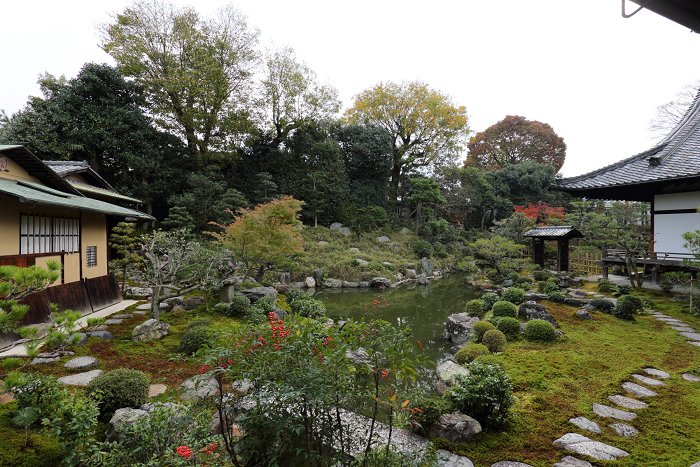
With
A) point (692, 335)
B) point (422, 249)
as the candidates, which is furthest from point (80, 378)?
point (422, 249)

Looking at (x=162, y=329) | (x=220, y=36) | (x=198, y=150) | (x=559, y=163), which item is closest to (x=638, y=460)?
(x=162, y=329)

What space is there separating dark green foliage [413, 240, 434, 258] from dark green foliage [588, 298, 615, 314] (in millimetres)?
10430

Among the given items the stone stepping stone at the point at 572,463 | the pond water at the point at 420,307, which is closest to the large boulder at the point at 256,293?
the pond water at the point at 420,307

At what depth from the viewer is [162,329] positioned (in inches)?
238

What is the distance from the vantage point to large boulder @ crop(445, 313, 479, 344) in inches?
285

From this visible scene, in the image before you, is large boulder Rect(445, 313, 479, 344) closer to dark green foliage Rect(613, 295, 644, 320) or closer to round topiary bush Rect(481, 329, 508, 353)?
round topiary bush Rect(481, 329, 508, 353)

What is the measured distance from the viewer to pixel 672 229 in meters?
9.48

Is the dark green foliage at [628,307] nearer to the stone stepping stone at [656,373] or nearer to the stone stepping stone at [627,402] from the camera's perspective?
the stone stepping stone at [656,373]

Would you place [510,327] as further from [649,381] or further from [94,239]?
[94,239]

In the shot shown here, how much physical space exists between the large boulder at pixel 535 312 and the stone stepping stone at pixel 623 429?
3.78 metres

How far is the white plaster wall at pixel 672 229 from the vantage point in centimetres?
907

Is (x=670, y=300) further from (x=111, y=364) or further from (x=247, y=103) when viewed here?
(x=247, y=103)

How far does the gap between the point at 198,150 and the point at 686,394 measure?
19419mm

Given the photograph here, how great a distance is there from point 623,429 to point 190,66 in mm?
19377
